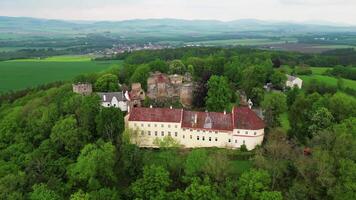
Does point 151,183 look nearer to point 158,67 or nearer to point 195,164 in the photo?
point 195,164

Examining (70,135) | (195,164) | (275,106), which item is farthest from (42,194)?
(275,106)

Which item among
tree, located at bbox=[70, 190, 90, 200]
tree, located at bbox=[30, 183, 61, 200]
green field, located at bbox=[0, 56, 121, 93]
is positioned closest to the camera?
tree, located at bbox=[70, 190, 90, 200]

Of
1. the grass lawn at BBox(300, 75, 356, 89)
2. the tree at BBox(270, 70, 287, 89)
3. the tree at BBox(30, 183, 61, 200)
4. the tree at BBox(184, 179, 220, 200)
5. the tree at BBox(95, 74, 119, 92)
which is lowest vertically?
the tree at BBox(30, 183, 61, 200)

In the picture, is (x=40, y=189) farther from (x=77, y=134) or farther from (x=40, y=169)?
(x=77, y=134)

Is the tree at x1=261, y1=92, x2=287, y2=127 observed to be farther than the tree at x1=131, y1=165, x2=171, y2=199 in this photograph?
Yes

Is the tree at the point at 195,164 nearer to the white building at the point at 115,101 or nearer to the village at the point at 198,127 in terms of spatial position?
the village at the point at 198,127

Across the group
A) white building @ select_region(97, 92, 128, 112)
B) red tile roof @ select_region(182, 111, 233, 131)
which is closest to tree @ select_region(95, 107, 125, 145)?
red tile roof @ select_region(182, 111, 233, 131)

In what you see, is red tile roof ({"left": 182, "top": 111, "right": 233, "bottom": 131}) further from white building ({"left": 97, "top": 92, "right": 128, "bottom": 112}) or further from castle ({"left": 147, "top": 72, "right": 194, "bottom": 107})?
castle ({"left": 147, "top": 72, "right": 194, "bottom": 107})

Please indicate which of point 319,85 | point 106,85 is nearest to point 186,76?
point 106,85
